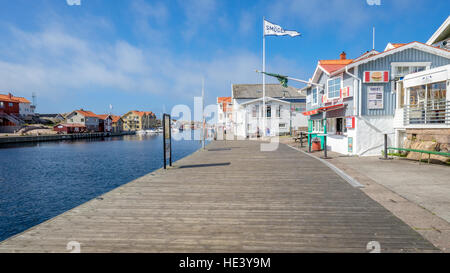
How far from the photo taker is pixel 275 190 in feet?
24.1

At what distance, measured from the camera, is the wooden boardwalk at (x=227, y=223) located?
3.88m

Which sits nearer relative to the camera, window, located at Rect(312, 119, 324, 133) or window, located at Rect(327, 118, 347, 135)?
window, located at Rect(327, 118, 347, 135)

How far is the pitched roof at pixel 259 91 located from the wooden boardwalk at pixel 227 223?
53153 mm

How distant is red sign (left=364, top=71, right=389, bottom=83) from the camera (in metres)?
14.9

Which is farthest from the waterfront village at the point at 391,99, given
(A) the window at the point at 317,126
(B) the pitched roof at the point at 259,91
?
(B) the pitched roof at the point at 259,91

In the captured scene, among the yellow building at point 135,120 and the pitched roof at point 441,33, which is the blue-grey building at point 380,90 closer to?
the pitched roof at point 441,33

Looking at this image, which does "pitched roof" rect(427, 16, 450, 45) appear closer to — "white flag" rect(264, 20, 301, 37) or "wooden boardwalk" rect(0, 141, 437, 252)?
"white flag" rect(264, 20, 301, 37)

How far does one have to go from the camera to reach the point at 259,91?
61.3 m

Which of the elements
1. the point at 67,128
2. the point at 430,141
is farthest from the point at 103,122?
the point at 430,141

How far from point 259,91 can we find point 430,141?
165ft

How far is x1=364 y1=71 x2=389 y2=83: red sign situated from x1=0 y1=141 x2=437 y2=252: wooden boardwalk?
10.4 m

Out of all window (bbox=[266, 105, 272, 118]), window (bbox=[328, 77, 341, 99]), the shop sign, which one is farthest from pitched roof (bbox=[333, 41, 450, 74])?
window (bbox=[266, 105, 272, 118])
